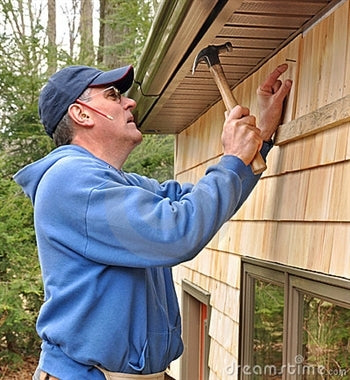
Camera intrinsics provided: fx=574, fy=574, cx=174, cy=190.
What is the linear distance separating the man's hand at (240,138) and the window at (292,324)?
51 centimetres

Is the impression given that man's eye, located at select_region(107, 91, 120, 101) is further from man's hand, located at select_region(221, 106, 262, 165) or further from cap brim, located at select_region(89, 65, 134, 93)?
man's hand, located at select_region(221, 106, 262, 165)

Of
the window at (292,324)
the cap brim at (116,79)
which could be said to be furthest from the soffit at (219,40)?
the window at (292,324)

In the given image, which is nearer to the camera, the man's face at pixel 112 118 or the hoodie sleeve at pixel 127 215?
the hoodie sleeve at pixel 127 215

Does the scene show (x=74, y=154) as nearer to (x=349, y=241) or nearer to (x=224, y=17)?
(x=224, y=17)

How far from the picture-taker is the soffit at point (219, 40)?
2.11 metres

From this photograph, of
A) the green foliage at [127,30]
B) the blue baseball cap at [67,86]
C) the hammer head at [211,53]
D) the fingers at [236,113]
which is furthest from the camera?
the green foliage at [127,30]

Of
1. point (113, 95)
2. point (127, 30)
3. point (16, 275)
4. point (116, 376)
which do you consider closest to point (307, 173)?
point (113, 95)

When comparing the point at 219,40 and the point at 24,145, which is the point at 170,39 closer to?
the point at 219,40

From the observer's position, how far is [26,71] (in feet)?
29.1

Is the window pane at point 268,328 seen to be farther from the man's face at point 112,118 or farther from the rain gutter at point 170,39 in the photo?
the rain gutter at point 170,39

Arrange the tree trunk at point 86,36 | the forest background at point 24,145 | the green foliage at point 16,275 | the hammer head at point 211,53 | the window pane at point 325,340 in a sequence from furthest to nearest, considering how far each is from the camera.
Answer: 1. the tree trunk at point 86,36
2. the forest background at point 24,145
3. the green foliage at point 16,275
4. the hammer head at point 211,53
5. the window pane at point 325,340

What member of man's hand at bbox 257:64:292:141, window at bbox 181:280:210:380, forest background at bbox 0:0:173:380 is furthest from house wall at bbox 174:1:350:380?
forest background at bbox 0:0:173:380

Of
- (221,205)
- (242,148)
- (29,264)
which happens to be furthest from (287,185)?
(29,264)

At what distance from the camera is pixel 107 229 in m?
1.79
